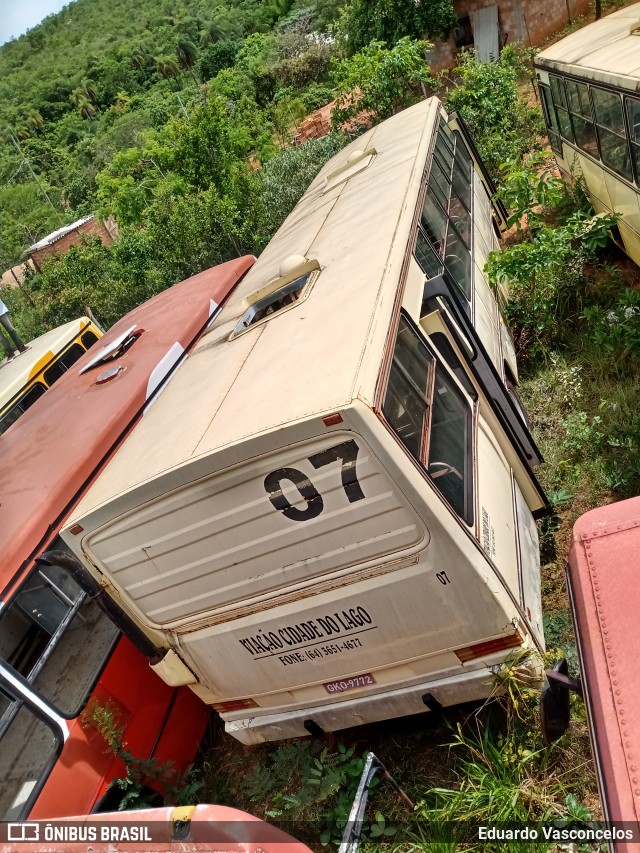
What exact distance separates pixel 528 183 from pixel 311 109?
22734 millimetres

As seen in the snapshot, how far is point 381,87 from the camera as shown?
41.5 ft

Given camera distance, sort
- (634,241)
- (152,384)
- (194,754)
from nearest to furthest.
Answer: (194,754)
(152,384)
(634,241)

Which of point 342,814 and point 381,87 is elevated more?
point 381,87

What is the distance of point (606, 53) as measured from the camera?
655cm

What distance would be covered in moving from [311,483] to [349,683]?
1.23 m

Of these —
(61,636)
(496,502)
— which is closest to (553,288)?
(496,502)

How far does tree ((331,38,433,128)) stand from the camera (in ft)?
41.0

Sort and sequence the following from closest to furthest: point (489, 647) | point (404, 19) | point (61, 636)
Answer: point (489, 647)
point (61, 636)
point (404, 19)

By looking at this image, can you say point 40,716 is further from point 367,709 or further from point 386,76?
point 386,76

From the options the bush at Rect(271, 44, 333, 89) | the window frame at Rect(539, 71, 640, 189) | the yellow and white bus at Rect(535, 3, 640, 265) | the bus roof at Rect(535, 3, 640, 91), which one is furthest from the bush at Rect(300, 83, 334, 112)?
the bus roof at Rect(535, 3, 640, 91)

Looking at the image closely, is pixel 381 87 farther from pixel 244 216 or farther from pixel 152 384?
pixel 152 384

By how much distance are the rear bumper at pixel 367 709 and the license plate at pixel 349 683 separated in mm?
89

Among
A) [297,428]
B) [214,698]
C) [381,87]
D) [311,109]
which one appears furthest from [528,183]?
[311,109]

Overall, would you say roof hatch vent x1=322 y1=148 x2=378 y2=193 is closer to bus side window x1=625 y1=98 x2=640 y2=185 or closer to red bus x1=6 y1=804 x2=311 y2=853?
bus side window x1=625 y1=98 x2=640 y2=185
